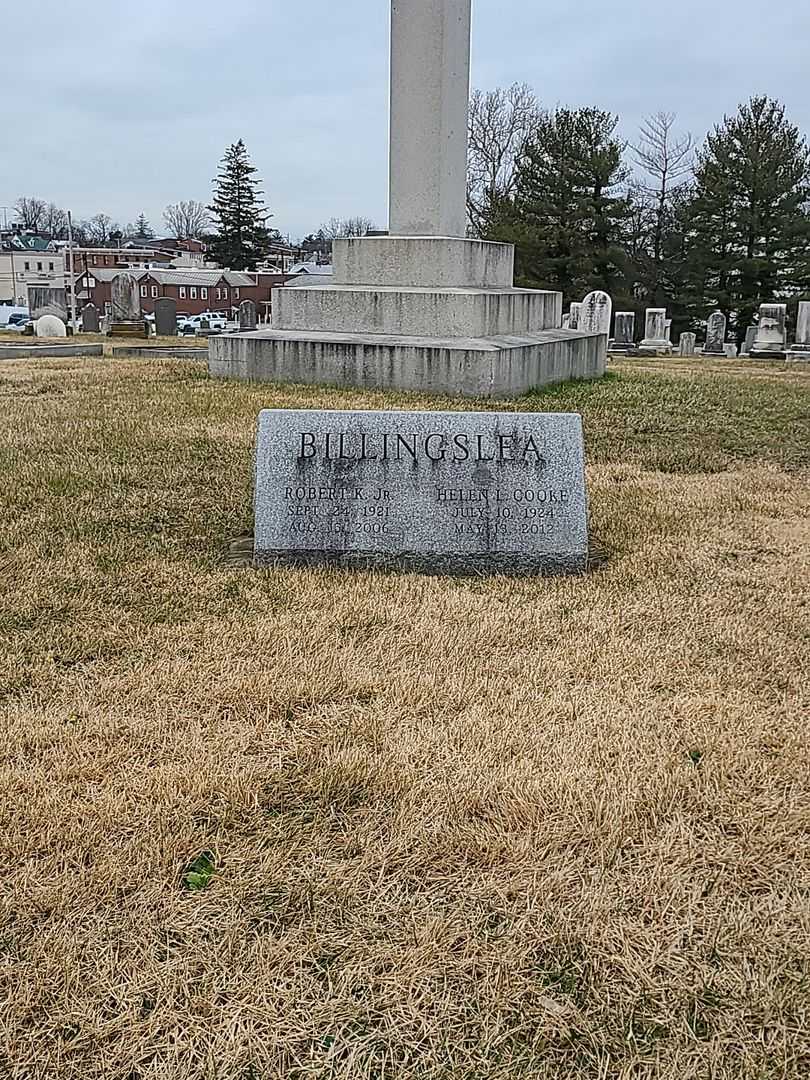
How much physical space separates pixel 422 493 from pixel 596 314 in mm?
20247

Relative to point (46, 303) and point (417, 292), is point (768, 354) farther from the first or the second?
point (46, 303)

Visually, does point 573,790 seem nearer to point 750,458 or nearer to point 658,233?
point 750,458

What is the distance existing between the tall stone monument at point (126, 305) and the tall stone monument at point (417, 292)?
561 inches

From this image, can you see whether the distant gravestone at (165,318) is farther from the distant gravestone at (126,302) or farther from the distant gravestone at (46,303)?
the distant gravestone at (46,303)

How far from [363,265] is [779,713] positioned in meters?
7.98

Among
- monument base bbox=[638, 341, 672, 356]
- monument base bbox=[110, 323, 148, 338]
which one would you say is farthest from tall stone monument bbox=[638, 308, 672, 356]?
monument base bbox=[110, 323, 148, 338]

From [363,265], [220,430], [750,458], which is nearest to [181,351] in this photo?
[363,265]

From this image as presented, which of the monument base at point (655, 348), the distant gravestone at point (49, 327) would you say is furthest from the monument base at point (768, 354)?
the distant gravestone at point (49, 327)

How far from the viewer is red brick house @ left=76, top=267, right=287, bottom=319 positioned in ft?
190

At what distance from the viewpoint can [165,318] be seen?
993 inches

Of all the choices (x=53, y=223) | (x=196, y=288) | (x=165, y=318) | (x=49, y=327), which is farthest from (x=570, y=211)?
(x=53, y=223)

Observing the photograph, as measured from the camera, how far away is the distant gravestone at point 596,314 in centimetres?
2305

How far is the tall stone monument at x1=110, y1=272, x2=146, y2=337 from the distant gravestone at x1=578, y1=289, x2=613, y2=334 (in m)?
10.8

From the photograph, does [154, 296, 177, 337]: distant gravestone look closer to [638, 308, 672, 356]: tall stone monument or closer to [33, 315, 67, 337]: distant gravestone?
[33, 315, 67, 337]: distant gravestone
